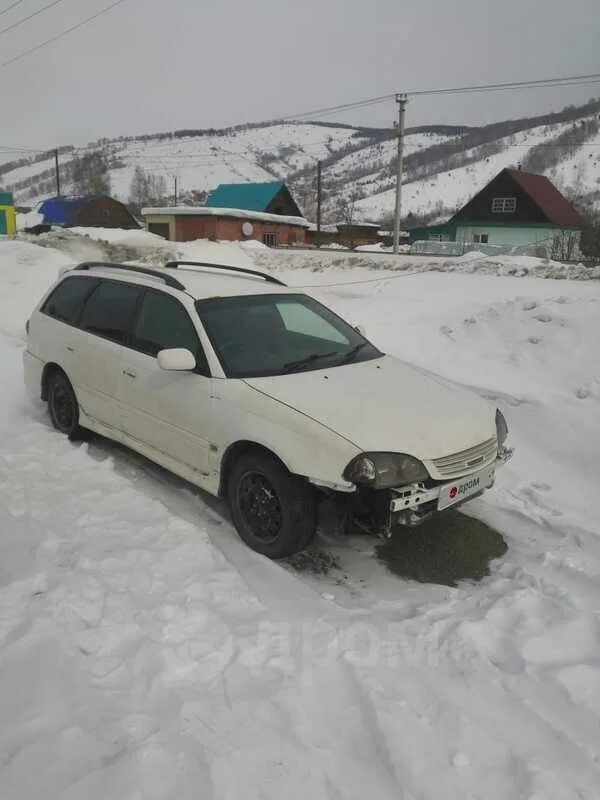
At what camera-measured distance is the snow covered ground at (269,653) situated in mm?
2129

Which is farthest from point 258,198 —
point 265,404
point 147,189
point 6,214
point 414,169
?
point 414,169

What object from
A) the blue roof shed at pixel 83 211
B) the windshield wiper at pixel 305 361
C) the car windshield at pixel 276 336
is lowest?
the windshield wiper at pixel 305 361

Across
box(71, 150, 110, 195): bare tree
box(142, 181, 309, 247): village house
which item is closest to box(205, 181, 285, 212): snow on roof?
box(142, 181, 309, 247): village house

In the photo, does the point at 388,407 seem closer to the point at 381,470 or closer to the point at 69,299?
the point at 381,470

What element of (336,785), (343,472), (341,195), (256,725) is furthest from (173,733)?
(341,195)

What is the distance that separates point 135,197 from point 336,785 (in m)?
139

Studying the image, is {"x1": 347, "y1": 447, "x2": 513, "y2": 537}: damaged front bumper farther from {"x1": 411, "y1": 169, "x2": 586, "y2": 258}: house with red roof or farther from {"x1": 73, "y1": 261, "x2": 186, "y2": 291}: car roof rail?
{"x1": 411, "y1": 169, "x2": 586, "y2": 258}: house with red roof

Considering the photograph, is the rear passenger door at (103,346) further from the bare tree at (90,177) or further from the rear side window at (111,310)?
the bare tree at (90,177)

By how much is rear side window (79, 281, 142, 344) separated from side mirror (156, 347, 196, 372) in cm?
93

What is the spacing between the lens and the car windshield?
4.02 m

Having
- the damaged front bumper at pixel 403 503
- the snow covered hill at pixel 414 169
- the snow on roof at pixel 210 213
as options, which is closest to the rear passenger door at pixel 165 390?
the damaged front bumper at pixel 403 503

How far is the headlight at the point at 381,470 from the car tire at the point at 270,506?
1.30 ft

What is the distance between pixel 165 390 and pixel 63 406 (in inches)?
66.8

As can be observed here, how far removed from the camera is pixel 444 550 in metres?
3.92
